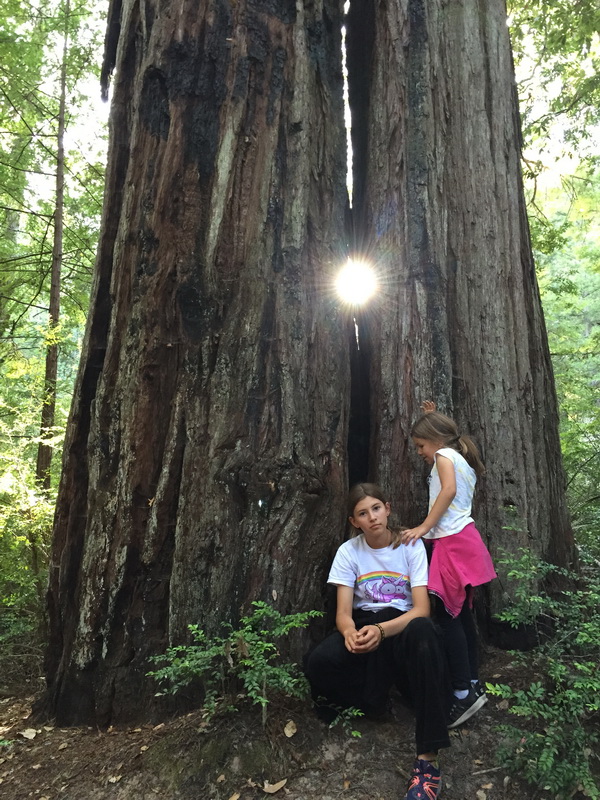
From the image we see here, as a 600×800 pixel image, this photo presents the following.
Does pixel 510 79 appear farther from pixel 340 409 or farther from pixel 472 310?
pixel 340 409

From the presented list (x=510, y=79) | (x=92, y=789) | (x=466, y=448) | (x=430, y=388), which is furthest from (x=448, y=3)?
(x=92, y=789)

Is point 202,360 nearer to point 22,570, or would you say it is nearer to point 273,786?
point 273,786

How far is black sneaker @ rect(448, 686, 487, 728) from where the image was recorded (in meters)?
2.70

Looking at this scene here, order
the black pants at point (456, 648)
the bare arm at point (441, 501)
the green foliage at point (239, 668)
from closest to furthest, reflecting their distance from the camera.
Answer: the green foliage at point (239, 668), the black pants at point (456, 648), the bare arm at point (441, 501)

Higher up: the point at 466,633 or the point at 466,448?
the point at 466,448

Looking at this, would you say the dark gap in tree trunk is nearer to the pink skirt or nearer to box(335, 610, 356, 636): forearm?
the pink skirt

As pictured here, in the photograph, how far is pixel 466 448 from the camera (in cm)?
325

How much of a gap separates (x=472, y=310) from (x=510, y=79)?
6.81 feet

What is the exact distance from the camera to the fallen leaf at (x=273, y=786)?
2.37 m

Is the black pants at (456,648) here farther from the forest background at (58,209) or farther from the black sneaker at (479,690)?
the forest background at (58,209)

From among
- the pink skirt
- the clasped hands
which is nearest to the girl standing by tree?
the pink skirt

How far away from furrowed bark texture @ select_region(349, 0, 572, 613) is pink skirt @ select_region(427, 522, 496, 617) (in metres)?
0.39

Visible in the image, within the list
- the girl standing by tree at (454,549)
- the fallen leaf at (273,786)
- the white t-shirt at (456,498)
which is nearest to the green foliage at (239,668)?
the fallen leaf at (273,786)

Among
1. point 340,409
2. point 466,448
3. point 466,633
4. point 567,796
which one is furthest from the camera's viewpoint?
point 340,409
